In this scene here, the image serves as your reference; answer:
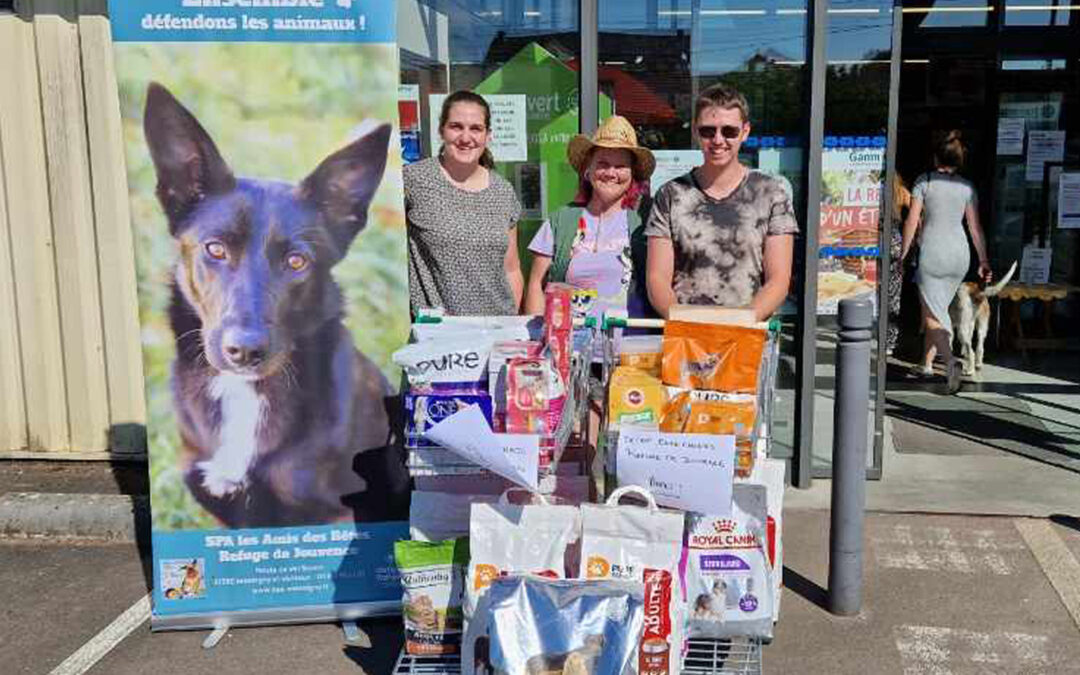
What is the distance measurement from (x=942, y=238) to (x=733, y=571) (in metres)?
4.58

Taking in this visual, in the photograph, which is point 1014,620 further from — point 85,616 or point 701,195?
point 85,616

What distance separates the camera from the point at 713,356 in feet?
10.5

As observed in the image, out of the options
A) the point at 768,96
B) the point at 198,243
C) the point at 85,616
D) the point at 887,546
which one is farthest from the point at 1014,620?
the point at 85,616

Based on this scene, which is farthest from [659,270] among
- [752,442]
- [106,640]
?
[106,640]

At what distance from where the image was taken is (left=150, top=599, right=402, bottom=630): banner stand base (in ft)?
12.5

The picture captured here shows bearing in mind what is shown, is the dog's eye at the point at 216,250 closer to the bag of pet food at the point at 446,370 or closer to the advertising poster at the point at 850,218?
the bag of pet food at the point at 446,370

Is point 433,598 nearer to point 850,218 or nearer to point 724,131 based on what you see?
point 724,131

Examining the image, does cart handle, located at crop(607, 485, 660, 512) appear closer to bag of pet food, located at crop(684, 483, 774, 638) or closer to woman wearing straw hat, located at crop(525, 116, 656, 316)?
bag of pet food, located at crop(684, 483, 774, 638)

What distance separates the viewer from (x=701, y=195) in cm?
391

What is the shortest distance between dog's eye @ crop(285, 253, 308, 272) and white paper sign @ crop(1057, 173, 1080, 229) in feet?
23.1

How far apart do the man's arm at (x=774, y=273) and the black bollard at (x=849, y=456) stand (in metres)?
0.25

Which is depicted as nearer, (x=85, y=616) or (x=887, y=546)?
(x=85, y=616)

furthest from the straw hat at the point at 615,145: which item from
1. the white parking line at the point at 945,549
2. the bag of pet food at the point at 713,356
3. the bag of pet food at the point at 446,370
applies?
the white parking line at the point at 945,549

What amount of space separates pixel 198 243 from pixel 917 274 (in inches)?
208
